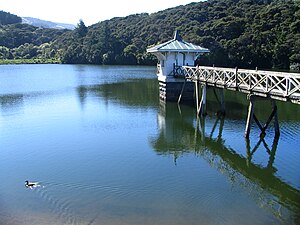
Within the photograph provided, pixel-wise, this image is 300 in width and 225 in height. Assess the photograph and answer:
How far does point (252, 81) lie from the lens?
16578 millimetres

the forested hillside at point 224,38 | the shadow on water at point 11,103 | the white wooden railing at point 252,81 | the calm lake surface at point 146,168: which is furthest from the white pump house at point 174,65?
the forested hillside at point 224,38

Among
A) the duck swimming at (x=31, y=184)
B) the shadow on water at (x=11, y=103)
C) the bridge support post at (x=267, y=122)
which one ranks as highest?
the bridge support post at (x=267, y=122)

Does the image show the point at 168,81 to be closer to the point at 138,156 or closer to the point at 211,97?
the point at 211,97

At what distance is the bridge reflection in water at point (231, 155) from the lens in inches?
423

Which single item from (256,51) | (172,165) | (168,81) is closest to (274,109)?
(172,165)

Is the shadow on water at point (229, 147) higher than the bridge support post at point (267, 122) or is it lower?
lower

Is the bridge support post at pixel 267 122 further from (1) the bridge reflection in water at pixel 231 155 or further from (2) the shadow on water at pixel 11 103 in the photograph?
(2) the shadow on water at pixel 11 103

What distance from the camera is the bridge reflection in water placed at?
35.2 feet

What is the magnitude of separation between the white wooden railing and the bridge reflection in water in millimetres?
2494

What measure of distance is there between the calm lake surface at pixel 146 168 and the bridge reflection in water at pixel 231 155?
4 cm

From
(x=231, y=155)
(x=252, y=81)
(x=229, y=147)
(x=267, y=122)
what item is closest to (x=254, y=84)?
(x=252, y=81)

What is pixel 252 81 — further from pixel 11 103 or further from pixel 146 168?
pixel 11 103

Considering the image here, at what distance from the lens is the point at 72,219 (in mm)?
9570

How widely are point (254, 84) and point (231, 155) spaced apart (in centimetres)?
342
